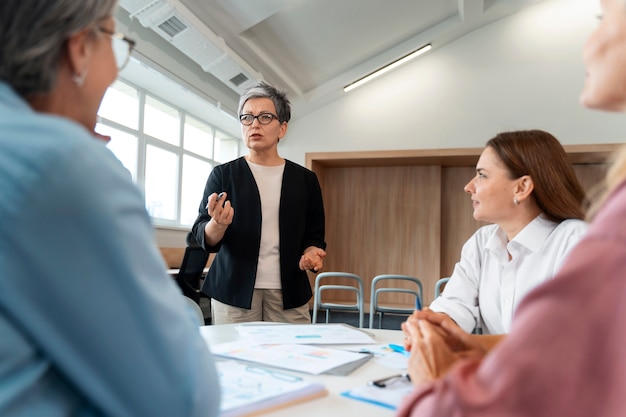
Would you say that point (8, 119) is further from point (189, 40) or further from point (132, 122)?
point (132, 122)

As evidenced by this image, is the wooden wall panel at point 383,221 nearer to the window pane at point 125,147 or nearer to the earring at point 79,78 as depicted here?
the window pane at point 125,147

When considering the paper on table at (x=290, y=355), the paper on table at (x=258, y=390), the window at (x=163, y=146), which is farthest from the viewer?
the window at (x=163, y=146)

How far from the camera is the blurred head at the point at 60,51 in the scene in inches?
20.4

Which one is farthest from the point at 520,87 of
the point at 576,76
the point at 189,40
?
the point at 189,40

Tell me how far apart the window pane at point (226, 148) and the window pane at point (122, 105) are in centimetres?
196

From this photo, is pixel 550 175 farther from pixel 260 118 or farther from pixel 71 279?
pixel 71 279

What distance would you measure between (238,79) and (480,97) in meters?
2.90

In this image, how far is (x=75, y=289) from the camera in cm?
43

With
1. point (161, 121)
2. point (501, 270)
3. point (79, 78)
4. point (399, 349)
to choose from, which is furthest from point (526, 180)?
point (161, 121)

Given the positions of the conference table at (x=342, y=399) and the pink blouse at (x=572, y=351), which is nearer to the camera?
the pink blouse at (x=572, y=351)

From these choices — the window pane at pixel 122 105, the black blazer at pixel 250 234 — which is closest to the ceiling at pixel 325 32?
the window pane at pixel 122 105

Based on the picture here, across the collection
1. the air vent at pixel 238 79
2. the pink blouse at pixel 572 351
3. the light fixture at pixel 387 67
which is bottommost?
the pink blouse at pixel 572 351

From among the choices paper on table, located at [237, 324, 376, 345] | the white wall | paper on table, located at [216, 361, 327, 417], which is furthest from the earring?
the white wall

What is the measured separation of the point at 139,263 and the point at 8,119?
181 millimetres
